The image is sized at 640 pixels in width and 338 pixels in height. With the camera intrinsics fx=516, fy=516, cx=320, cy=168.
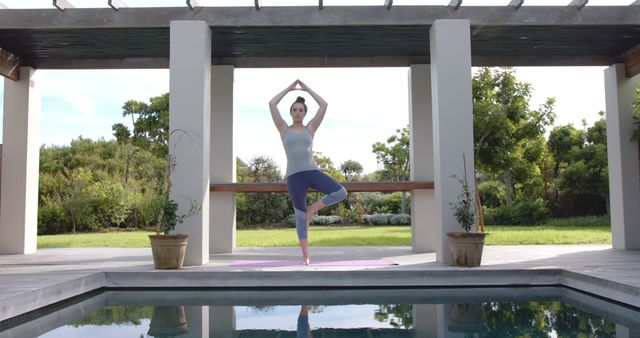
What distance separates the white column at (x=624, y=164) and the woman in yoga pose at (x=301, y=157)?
204 inches

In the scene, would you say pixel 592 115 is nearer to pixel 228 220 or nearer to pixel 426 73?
pixel 426 73

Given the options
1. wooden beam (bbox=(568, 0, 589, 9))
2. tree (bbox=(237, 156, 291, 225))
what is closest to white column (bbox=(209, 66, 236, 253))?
wooden beam (bbox=(568, 0, 589, 9))

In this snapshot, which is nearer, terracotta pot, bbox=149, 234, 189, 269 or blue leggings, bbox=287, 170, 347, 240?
terracotta pot, bbox=149, 234, 189, 269

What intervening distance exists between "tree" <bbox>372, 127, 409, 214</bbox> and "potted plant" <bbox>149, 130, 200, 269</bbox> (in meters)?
19.7

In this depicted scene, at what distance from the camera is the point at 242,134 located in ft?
75.0

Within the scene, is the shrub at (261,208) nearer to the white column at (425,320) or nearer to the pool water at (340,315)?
the pool water at (340,315)

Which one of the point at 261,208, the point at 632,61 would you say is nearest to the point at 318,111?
the point at 632,61

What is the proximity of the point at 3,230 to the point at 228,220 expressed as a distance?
3.66 meters

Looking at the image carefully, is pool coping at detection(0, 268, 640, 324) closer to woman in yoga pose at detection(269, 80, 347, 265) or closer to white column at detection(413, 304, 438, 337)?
woman in yoga pose at detection(269, 80, 347, 265)

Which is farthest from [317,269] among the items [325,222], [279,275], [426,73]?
[325,222]

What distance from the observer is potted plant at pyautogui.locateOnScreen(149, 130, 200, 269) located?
597 cm

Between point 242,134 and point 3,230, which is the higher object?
point 242,134

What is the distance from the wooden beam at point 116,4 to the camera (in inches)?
258

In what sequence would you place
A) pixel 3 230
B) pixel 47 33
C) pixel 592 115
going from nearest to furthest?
pixel 47 33
pixel 3 230
pixel 592 115
